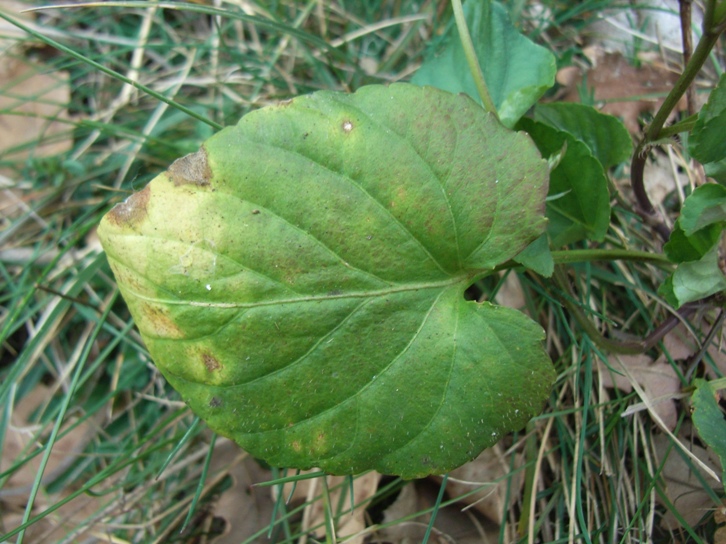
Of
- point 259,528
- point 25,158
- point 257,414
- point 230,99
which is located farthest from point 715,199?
point 25,158

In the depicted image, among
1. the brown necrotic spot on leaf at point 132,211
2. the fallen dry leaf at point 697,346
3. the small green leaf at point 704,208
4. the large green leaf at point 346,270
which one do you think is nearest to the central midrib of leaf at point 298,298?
the large green leaf at point 346,270

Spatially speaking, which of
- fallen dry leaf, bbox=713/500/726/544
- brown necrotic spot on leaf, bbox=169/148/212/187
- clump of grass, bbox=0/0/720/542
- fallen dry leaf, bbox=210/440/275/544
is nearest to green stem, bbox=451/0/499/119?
clump of grass, bbox=0/0/720/542

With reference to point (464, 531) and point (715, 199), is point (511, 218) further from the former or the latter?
point (464, 531)

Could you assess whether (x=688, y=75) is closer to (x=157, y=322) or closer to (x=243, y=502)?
(x=157, y=322)

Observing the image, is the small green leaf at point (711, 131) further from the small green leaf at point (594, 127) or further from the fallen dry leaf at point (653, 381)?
the fallen dry leaf at point (653, 381)

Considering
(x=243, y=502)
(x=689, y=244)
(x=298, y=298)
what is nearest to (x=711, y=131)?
(x=689, y=244)

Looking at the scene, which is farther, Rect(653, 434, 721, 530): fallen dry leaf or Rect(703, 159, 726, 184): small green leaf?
Rect(653, 434, 721, 530): fallen dry leaf

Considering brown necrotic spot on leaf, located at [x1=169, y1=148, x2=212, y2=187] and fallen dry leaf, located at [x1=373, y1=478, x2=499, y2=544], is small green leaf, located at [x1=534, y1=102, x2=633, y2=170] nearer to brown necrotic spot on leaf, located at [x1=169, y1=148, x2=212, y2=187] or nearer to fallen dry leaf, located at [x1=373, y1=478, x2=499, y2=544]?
brown necrotic spot on leaf, located at [x1=169, y1=148, x2=212, y2=187]

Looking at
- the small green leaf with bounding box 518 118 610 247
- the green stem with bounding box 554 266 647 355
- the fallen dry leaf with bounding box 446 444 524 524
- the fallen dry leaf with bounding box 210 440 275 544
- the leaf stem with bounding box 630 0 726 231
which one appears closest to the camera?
the leaf stem with bounding box 630 0 726 231
